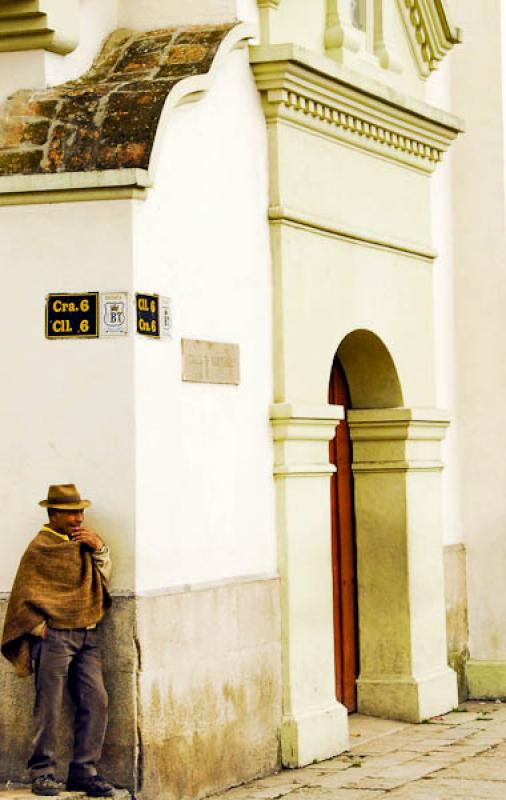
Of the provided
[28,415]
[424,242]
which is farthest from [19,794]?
[424,242]

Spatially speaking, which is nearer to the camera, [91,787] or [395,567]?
[91,787]

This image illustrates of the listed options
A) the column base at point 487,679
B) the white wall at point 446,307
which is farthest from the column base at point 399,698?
the white wall at point 446,307

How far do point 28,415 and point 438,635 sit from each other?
4488mm

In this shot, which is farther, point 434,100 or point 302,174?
point 434,100

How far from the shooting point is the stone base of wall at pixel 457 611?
13641mm

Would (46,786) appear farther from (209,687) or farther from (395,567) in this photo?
(395,567)

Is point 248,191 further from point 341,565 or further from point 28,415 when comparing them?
point 341,565

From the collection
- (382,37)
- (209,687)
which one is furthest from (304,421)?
(382,37)

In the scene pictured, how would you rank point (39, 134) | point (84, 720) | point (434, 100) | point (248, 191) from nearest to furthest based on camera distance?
Result: point (84, 720)
point (39, 134)
point (248, 191)
point (434, 100)

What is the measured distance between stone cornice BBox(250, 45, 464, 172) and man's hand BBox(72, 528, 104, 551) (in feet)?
9.86

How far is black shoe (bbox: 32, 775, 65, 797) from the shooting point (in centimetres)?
898

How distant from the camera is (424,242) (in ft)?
42.5

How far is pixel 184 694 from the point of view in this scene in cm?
967

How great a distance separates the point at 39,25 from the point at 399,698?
5281 mm
